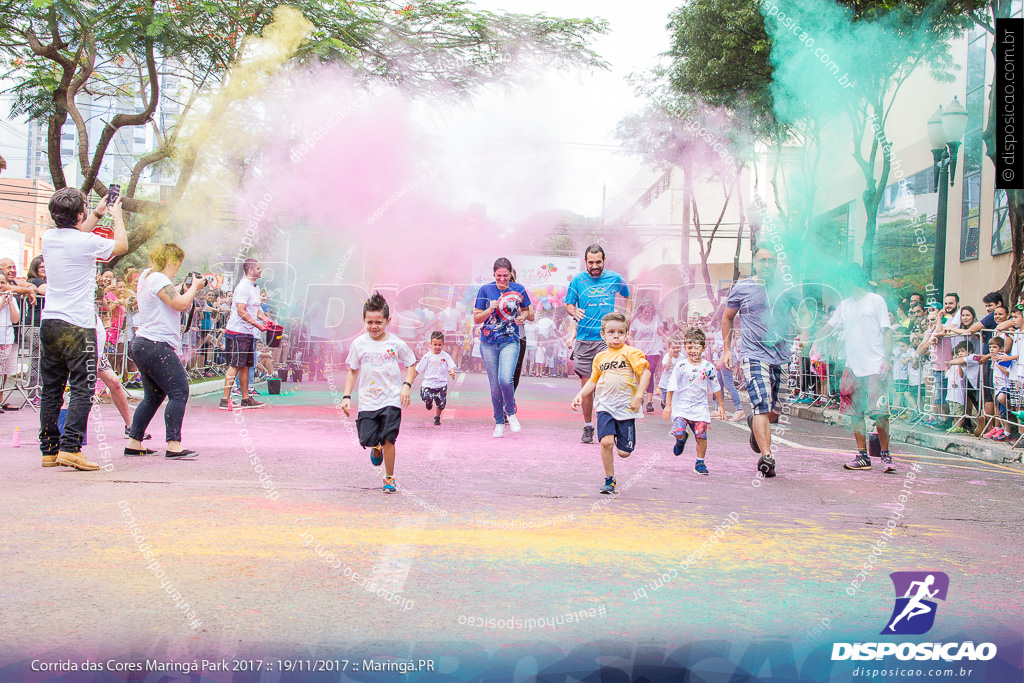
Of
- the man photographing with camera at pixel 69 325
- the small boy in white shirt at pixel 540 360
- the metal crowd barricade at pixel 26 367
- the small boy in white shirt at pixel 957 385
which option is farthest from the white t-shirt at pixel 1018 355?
the small boy in white shirt at pixel 540 360

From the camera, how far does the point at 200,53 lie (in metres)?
14.0

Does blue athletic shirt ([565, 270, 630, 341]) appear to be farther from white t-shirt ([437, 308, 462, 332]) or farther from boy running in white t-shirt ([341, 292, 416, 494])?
white t-shirt ([437, 308, 462, 332])

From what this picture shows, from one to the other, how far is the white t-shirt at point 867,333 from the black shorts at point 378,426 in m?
4.14

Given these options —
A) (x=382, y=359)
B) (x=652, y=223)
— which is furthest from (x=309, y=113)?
(x=652, y=223)

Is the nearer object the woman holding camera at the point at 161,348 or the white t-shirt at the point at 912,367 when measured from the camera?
the woman holding camera at the point at 161,348

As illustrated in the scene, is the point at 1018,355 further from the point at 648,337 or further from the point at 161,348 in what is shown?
the point at 161,348

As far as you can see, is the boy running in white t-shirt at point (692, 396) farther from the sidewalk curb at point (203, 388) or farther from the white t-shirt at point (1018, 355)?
the sidewalk curb at point (203, 388)

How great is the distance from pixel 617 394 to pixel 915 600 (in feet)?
8.79

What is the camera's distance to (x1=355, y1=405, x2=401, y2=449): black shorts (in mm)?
5641

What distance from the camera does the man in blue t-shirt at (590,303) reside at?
8281mm

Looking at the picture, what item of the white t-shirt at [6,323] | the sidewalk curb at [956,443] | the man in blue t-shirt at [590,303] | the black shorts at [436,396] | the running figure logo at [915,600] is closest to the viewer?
the running figure logo at [915,600]

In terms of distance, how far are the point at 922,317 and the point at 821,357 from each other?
2674 mm

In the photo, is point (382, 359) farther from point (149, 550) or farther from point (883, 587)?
point (883, 587)

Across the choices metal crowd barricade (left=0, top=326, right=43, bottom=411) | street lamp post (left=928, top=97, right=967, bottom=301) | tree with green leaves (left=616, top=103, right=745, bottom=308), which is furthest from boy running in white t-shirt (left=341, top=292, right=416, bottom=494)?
tree with green leaves (left=616, top=103, right=745, bottom=308)
